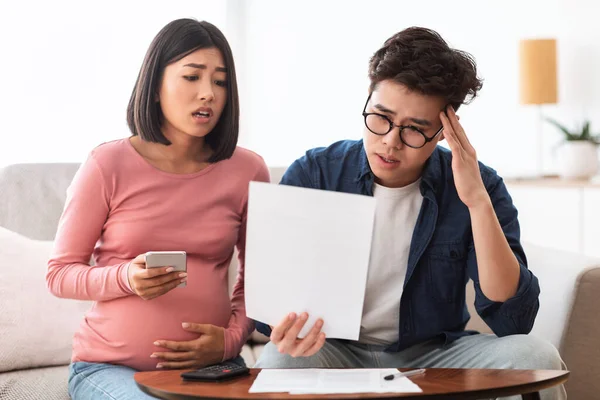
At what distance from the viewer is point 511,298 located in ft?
5.35

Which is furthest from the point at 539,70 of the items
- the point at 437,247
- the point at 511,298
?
the point at 511,298

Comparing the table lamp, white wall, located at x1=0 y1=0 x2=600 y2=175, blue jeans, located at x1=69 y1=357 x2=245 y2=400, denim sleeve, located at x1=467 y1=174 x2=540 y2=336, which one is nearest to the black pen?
Result: denim sleeve, located at x1=467 y1=174 x2=540 y2=336

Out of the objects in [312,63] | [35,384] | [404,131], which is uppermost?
[312,63]

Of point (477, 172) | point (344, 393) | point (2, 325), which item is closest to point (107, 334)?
point (2, 325)

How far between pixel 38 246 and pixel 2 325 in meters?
0.24

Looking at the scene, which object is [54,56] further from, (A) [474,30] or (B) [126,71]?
(A) [474,30]

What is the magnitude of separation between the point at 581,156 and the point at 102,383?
2666 millimetres

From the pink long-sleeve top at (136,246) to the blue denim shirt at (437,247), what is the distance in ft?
0.53

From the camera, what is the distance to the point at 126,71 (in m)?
3.76

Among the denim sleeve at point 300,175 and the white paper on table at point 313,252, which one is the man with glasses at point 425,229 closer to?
the denim sleeve at point 300,175

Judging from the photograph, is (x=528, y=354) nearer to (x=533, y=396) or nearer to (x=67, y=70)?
(x=533, y=396)

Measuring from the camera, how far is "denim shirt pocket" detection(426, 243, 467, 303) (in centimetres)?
176

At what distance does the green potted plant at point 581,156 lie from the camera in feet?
11.8

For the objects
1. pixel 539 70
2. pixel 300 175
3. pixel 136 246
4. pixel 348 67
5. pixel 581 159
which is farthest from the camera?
pixel 348 67
